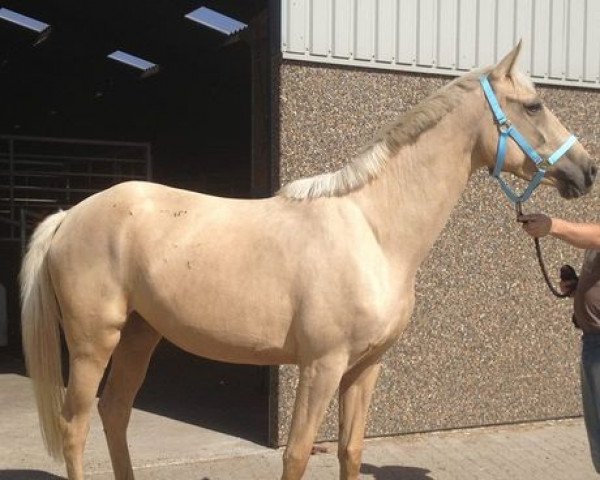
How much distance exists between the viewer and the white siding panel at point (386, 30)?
14.2ft

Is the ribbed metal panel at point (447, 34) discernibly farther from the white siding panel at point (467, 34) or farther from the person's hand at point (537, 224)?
the person's hand at point (537, 224)

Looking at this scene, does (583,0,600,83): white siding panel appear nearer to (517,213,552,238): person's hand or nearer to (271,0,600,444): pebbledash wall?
(271,0,600,444): pebbledash wall

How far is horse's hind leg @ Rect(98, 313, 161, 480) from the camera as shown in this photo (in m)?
3.06

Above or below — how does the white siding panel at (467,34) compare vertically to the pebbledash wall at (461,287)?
above

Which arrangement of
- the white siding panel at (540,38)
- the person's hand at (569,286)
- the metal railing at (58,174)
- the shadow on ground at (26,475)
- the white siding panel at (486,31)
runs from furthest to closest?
the metal railing at (58,174) < the white siding panel at (540,38) < the white siding panel at (486,31) < the shadow on ground at (26,475) < the person's hand at (569,286)

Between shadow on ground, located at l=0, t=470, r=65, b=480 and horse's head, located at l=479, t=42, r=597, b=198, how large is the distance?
9.61 ft

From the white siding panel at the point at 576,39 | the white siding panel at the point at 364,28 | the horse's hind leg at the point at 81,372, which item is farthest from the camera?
the white siding panel at the point at 576,39

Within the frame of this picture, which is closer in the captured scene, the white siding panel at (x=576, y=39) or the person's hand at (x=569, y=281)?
the person's hand at (x=569, y=281)

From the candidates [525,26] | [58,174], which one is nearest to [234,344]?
[525,26]

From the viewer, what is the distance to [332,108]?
4.27m

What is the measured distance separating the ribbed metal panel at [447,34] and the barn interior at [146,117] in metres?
0.60

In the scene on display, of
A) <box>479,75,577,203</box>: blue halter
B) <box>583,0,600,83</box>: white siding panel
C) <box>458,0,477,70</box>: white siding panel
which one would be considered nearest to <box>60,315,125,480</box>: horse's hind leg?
<box>479,75,577,203</box>: blue halter

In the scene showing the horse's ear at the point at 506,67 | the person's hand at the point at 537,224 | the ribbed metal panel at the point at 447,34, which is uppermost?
the ribbed metal panel at the point at 447,34

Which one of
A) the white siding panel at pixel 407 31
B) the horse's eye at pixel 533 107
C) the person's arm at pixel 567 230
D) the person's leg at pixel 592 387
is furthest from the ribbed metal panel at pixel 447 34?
the person's leg at pixel 592 387
